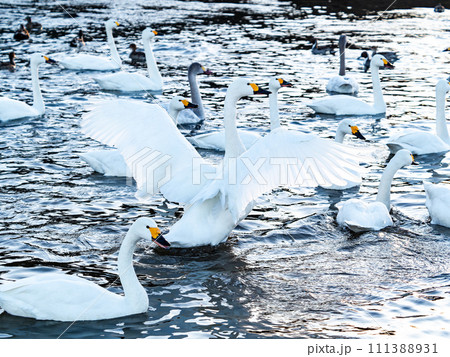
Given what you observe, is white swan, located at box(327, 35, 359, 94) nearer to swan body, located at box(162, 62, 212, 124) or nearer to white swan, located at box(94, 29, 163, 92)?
swan body, located at box(162, 62, 212, 124)

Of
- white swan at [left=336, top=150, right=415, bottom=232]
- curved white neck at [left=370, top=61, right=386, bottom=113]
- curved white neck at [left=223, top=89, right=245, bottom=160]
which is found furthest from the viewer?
curved white neck at [left=370, top=61, right=386, bottom=113]

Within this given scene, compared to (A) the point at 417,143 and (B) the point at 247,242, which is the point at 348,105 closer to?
(A) the point at 417,143

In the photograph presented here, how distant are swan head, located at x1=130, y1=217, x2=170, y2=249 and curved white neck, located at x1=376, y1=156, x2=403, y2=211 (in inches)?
154

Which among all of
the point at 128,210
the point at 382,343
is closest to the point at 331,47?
the point at 128,210

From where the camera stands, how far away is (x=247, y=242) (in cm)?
923

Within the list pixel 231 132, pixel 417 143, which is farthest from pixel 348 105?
pixel 231 132

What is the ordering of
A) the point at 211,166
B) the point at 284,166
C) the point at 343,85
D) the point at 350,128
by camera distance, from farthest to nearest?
the point at 343,85, the point at 350,128, the point at 211,166, the point at 284,166

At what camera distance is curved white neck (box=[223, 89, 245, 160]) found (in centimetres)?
913

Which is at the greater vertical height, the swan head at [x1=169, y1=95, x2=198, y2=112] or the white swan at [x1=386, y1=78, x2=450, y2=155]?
the swan head at [x1=169, y1=95, x2=198, y2=112]

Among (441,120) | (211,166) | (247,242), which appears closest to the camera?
(211,166)

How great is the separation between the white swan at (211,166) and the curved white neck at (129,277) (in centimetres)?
112

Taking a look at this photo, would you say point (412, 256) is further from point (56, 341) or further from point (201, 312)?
point (56, 341)

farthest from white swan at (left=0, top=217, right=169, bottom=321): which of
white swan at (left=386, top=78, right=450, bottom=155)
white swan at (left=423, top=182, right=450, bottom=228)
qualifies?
white swan at (left=386, top=78, right=450, bottom=155)

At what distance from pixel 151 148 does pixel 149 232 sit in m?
2.26
